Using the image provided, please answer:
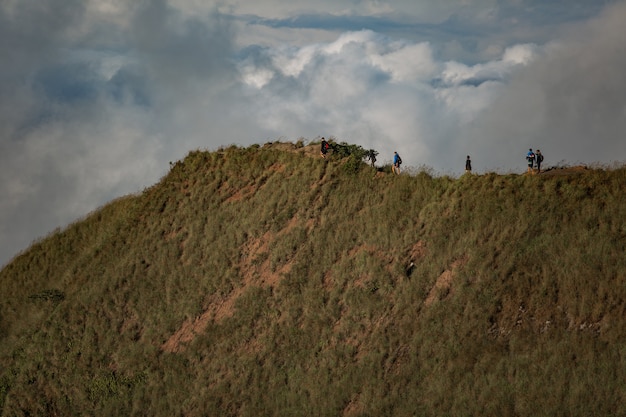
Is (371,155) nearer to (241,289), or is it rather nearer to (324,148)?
(324,148)

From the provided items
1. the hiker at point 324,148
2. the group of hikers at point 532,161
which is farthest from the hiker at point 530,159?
the hiker at point 324,148

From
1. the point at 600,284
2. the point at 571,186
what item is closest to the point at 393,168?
the point at 571,186

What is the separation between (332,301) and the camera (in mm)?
39219

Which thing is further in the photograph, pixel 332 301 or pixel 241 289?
pixel 241 289

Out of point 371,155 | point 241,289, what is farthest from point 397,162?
point 241,289

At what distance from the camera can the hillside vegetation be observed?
1377 inches

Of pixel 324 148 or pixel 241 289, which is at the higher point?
pixel 324 148

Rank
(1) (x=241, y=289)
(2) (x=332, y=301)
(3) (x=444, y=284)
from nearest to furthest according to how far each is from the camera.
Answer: (3) (x=444, y=284), (2) (x=332, y=301), (1) (x=241, y=289)

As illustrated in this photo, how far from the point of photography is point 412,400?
115 feet

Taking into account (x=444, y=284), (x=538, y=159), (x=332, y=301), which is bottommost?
(x=332, y=301)

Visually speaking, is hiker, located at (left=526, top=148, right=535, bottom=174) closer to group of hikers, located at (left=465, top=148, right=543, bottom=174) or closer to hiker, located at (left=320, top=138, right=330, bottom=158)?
group of hikers, located at (left=465, top=148, right=543, bottom=174)

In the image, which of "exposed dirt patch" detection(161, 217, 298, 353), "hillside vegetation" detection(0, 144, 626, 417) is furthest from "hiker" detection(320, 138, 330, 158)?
"exposed dirt patch" detection(161, 217, 298, 353)

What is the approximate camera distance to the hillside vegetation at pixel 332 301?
35.0 metres

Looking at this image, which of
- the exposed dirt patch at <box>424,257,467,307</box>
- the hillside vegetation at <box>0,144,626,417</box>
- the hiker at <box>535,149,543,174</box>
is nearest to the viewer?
the hillside vegetation at <box>0,144,626,417</box>
